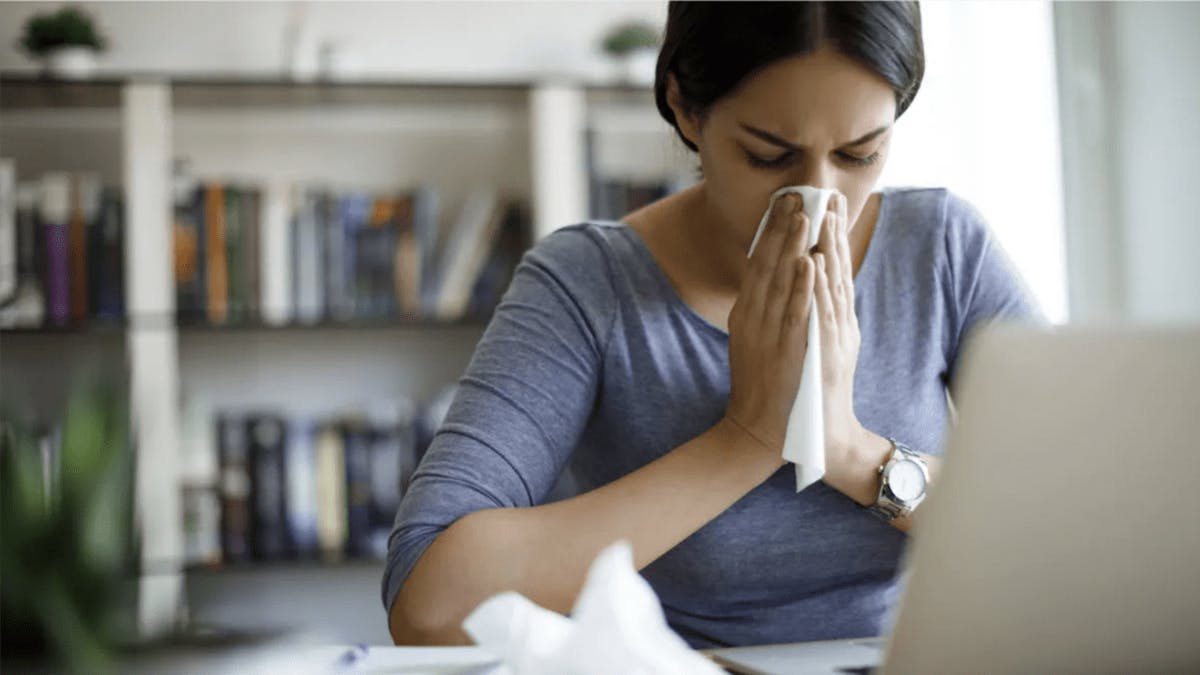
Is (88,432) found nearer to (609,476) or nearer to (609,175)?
(609,175)

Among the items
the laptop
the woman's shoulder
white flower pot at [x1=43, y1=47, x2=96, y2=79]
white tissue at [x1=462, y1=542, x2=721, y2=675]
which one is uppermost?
white flower pot at [x1=43, y1=47, x2=96, y2=79]

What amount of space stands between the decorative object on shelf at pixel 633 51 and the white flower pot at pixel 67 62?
3.64ft

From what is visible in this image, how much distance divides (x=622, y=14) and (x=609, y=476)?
194 cm

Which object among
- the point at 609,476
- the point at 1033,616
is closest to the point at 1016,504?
the point at 1033,616

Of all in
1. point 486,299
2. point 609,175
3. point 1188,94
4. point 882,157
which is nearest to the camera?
point 882,157

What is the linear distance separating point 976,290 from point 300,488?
1731mm

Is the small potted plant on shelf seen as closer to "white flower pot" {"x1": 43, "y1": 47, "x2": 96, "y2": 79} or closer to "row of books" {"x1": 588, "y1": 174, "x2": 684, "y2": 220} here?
"white flower pot" {"x1": 43, "y1": 47, "x2": 96, "y2": 79}

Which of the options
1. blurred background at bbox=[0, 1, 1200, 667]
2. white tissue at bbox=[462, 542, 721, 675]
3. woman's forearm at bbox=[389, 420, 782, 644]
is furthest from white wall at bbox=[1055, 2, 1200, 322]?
white tissue at bbox=[462, 542, 721, 675]

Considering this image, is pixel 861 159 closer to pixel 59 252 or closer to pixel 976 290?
pixel 976 290

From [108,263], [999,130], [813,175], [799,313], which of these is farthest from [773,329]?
[108,263]

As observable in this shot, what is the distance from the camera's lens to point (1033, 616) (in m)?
0.52

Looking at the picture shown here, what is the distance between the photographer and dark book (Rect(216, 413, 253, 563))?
2.50 meters

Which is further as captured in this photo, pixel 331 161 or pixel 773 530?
pixel 331 161

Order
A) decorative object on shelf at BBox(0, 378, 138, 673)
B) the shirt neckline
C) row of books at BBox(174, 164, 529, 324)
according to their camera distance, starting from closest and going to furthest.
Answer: the shirt neckline < decorative object on shelf at BBox(0, 378, 138, 673) < row of books at BBox(174, 164, 529, 324)
